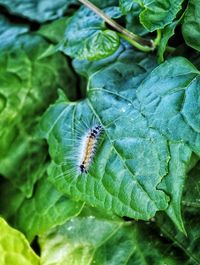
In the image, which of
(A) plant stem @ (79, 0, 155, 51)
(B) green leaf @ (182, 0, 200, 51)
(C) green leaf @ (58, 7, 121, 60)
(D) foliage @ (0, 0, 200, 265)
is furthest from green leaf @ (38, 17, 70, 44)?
(B) green leaf @ (182, 0, 200, 51)

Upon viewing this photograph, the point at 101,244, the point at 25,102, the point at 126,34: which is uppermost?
the point at 126,34

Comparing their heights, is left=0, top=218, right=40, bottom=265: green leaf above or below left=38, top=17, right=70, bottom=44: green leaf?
below

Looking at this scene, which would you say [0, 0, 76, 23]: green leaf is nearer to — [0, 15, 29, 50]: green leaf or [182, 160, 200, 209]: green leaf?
[0, 15, 29, 50]: green leaf

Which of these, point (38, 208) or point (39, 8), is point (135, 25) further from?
point (38, 208)

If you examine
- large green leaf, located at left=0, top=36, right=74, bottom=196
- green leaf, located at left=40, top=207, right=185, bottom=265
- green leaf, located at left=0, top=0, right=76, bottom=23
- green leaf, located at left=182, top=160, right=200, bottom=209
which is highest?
green leaf, located at left=0, top=0, right=76, bottom=23

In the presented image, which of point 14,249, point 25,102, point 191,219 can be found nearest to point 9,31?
point 25,102

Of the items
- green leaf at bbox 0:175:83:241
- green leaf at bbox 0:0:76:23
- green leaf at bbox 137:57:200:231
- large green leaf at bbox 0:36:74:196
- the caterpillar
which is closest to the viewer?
green leaf at bbox 137:57:200:231

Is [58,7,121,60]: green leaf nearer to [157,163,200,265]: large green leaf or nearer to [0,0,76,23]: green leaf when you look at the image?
[0,0,76,23]: green leaf

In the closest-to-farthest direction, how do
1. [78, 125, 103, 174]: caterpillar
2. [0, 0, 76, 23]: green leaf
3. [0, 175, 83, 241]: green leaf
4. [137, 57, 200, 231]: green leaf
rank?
[137, 57, 200, 231]: green leaf → [78, 125, 103, 174]: caterpillar → [0, 175, 83, 241]: green leaf → [0, 0, 76, 23]: green leaf

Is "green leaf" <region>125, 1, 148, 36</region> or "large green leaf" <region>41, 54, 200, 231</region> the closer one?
"large green leaf" <region>41, 54, 200, 231</region>
